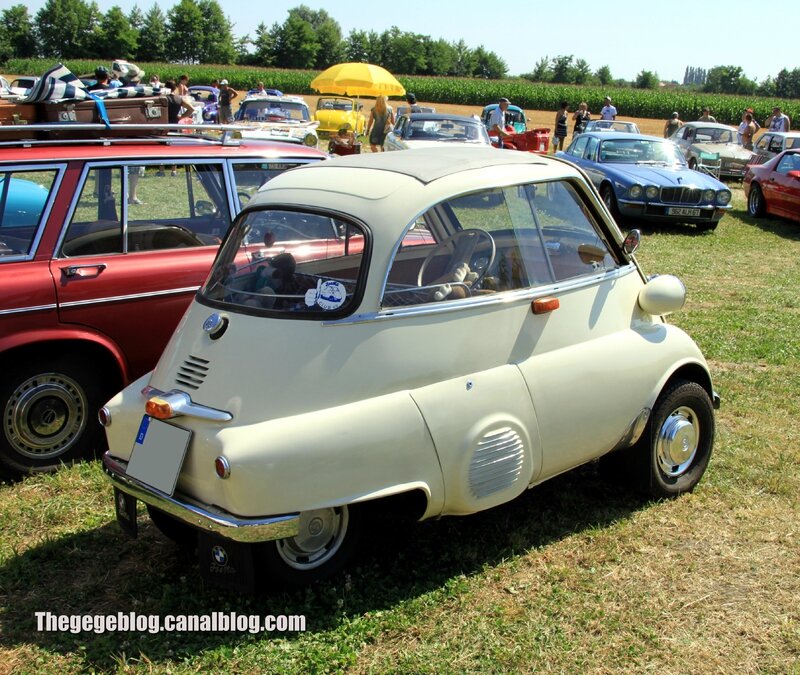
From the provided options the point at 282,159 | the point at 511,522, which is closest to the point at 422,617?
the point at 511,522

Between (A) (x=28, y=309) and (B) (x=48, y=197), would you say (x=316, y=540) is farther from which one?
(B) (x=48, y=197)

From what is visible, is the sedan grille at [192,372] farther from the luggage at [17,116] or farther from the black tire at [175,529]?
the luggage at [17,116]

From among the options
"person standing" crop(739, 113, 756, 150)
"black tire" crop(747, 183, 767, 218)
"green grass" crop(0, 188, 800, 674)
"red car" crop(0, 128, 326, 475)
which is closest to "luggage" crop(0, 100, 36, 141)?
"red car" crop(0, 128, 326, 475)

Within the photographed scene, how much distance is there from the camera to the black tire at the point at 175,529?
3.95 metres

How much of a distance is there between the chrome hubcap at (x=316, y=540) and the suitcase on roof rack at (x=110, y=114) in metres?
3.17

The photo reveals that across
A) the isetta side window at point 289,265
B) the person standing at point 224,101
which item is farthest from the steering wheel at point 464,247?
the person standing at point 224,101

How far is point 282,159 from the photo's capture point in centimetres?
584

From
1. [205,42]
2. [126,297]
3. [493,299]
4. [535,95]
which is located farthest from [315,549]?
[205,42]

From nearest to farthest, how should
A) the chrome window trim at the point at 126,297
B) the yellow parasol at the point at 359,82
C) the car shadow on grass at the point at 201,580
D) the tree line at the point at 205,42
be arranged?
the car shadow on grass at the point at 201,580
the chrome window trim at the point at 126,297
the yellow parasol at the point at 359,82
the tree line at the point at 205,42

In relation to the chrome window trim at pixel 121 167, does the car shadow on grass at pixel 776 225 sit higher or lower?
lower

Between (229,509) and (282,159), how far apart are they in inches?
127

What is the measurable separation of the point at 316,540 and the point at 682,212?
1117 cm

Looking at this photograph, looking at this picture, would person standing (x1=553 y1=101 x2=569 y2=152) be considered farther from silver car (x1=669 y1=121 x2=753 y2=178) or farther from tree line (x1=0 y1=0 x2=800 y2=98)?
tree line (x1=0 y1=0 x2=800 y2=98)

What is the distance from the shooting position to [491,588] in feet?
12.4
